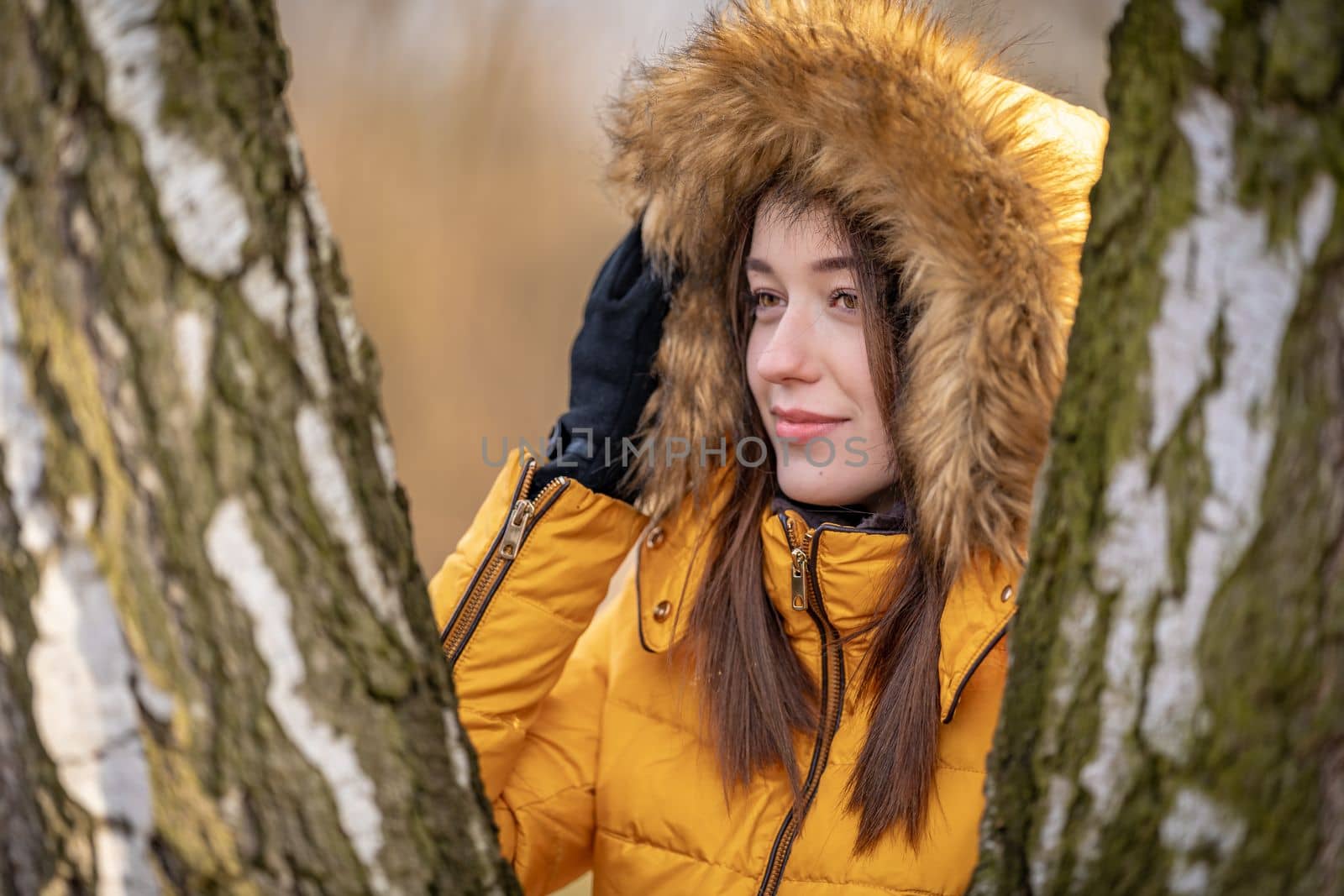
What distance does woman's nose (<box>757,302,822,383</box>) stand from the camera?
126 cm

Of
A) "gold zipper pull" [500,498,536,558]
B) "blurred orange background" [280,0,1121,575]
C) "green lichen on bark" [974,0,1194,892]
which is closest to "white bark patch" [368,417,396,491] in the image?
"green lichen on bark" [974,0,1194,892]

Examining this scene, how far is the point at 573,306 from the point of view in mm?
3787

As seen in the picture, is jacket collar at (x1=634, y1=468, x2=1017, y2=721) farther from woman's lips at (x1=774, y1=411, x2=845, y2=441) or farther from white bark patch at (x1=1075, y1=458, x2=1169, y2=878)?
white bark patch at (x1=1075, y1=458, x2=1169, y2=878)

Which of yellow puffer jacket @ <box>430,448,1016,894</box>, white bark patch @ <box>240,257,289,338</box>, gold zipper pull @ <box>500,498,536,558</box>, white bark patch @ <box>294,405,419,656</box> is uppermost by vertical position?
white bark patch @ <box>240,257,289,338</box>

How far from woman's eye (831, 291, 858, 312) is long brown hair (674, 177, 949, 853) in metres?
0.02

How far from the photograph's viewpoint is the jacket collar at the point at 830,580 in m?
1.11

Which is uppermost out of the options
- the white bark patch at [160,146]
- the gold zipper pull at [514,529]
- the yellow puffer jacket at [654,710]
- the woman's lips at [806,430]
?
the white bark patch at [160,146]

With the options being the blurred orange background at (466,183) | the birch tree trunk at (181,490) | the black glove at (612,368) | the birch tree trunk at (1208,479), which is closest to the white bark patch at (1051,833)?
the birch tree trunk at (1208,479)

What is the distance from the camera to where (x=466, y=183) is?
11.9 feet

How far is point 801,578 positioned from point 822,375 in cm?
25

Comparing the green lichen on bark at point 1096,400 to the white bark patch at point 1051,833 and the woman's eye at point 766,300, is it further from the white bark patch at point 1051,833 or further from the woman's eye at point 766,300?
the woman's eye at point 766,300

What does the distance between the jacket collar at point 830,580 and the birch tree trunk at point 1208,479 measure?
0.48 m

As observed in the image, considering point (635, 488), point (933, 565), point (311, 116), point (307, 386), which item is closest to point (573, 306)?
point (311, 116)

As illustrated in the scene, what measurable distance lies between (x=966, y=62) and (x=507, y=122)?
8.62 feet
